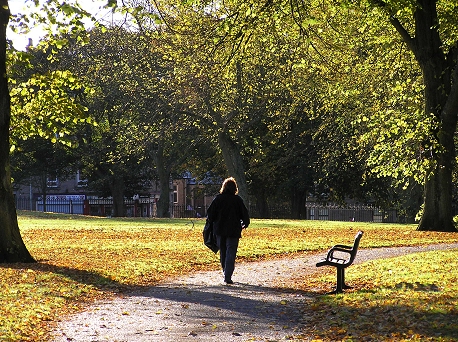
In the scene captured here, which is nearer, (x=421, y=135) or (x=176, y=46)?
(x=421, y=135)

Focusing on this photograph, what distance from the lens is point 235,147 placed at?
140ft

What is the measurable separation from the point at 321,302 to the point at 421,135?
14281mm

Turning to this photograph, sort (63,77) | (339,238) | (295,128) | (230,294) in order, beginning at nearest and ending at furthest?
(230,294), (63,77), (339,238), (295,128)

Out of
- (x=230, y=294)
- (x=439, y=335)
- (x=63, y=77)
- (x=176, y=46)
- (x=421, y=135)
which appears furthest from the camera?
(x=176, y=46)

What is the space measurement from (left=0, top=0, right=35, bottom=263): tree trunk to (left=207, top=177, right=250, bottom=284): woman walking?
4.39 meters

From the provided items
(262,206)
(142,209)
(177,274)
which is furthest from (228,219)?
(142,209)

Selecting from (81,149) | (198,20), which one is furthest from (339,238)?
(81,149)

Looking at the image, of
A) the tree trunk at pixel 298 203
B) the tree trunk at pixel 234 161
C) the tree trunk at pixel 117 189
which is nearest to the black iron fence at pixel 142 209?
the tree trunk at pixel 298 203

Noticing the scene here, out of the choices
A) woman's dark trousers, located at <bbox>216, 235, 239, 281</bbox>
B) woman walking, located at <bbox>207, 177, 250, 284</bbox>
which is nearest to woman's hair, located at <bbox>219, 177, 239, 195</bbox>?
woman walking, located at <bbox>207, 177, 250, 284</bbox>

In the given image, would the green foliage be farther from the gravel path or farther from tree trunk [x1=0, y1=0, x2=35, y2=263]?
the gravel path

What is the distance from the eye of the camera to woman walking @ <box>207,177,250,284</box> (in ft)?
49.1

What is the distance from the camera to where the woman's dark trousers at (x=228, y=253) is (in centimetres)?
1489

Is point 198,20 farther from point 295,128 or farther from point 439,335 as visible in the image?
point 439,335

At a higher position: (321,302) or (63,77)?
(63,77)
